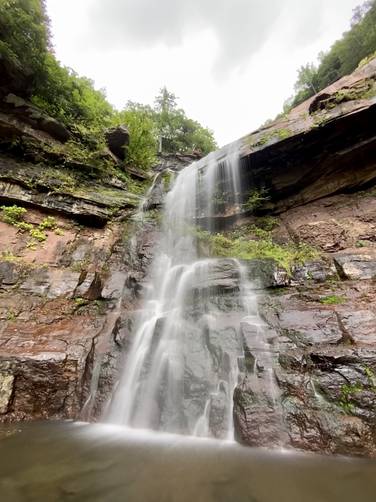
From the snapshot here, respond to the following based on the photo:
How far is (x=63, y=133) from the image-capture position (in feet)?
32.8

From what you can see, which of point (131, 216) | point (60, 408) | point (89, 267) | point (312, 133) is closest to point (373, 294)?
point (312, 133)

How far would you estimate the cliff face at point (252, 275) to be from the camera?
3.64m

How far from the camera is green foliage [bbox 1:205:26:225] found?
7613 millimetres

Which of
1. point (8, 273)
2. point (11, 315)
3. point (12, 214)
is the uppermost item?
point (12, 214)

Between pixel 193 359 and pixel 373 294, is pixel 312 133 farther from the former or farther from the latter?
pixel 193 359

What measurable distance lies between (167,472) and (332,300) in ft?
13.4

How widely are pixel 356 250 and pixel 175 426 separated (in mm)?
5996

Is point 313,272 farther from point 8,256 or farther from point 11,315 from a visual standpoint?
point 8,256

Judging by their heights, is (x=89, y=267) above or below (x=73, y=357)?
above

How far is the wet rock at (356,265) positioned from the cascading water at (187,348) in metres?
2.17

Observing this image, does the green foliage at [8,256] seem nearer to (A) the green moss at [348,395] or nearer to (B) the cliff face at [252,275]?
(B) the cliff face at [252,275]

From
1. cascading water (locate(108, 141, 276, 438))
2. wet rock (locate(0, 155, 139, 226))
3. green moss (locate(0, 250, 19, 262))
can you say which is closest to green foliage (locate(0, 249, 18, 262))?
green moss (locate(0, 250, 19, 262))

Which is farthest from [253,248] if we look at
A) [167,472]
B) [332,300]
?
[167,472]

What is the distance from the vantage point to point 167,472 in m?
2.74
